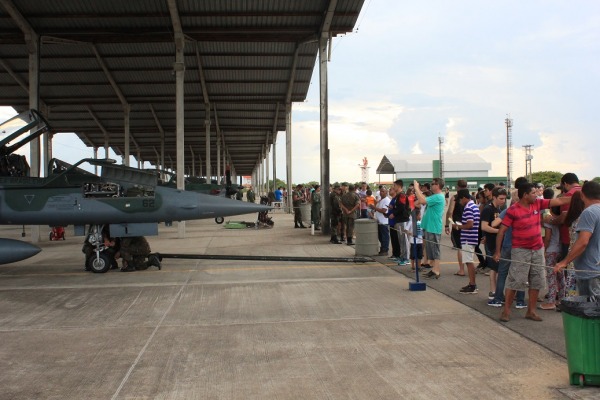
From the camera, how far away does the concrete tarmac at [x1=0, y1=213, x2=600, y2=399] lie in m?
4.01

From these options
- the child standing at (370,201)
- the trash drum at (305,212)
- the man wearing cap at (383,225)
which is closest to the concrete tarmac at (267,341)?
the man wearing cap at (383,225)

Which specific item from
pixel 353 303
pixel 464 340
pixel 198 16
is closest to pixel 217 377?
pixel 464 340

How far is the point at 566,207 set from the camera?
6.20 meters

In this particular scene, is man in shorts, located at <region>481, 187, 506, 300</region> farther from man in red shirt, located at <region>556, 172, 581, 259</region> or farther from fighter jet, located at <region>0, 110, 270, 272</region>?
fighter jet, located at <region>0, 110, 270, 272</region>

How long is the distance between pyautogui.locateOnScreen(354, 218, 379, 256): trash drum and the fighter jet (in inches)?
101

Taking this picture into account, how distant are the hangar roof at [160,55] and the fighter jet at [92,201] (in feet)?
23.4

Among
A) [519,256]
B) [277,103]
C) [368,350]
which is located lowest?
[368,350]

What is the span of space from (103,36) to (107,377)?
1593cm

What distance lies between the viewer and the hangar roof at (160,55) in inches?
632

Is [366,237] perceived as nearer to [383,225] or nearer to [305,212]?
[383,225]

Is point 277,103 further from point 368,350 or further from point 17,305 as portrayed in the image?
point 368,350

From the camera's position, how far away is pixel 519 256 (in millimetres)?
5789

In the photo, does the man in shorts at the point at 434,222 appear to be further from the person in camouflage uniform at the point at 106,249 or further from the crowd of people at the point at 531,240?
the person in camouflage uniform at the point at 106,249

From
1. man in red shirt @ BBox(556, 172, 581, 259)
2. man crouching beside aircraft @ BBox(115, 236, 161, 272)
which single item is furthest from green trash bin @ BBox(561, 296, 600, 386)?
Result: man crouching beside aircraft @ BBox(115, 236, 161, 272)
